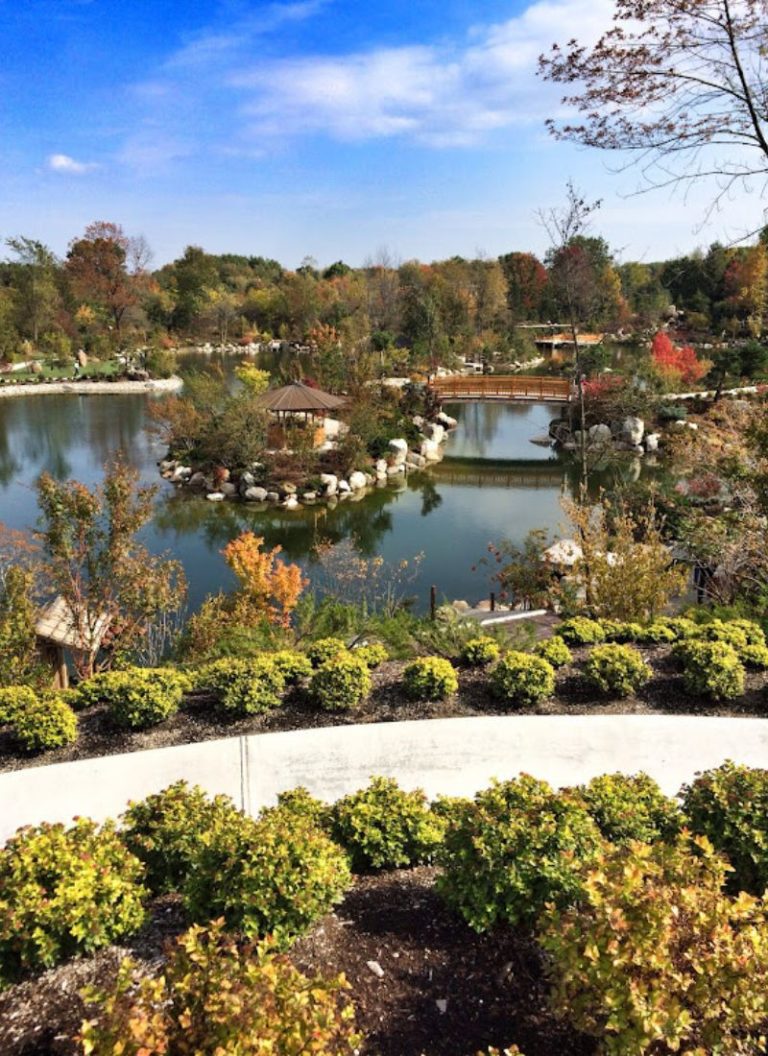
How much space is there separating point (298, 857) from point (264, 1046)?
0.80 meters

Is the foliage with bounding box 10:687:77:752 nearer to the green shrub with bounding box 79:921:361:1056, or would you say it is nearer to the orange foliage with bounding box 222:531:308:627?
the green shrub with bounding box 79:921:361:1056

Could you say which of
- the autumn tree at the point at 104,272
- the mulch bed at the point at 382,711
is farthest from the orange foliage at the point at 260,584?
the autumn tree at the point at 104,272

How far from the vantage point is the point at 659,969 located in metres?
1.95

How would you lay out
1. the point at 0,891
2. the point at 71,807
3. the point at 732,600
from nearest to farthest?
the point at 0,891
the point at 71,807
the point at 732,600

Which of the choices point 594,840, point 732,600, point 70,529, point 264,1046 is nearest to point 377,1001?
point 264,1046

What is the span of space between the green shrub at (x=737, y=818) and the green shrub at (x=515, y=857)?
Answer: 0.58 m

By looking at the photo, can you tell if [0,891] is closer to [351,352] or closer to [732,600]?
[732,600]

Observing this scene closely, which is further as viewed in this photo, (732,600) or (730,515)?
(730,515)

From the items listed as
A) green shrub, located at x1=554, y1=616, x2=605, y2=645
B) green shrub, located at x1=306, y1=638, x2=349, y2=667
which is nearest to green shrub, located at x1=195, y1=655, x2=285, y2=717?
green shrub, located at x1=306, y1=638, x2=349, y2=667

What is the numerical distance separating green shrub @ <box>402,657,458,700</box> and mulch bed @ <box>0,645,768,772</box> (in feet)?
0.20

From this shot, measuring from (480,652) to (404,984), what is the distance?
3.18 meters

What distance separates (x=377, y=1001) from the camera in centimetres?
231

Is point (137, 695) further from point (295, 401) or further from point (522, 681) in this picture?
point (295, 401)

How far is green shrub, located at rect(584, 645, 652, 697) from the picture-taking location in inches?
195
